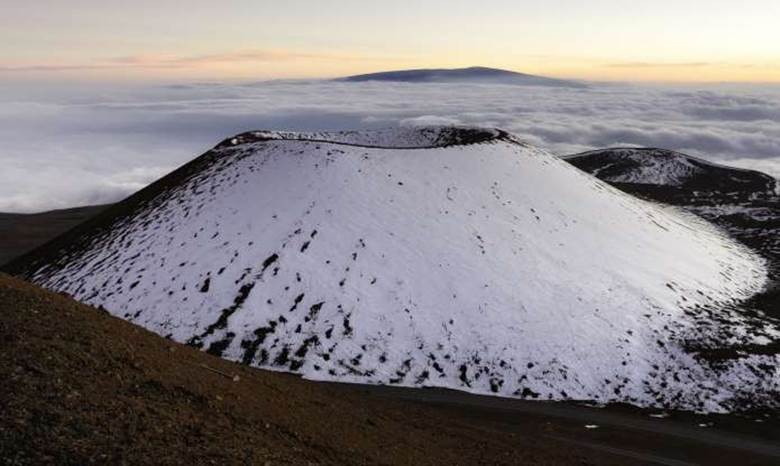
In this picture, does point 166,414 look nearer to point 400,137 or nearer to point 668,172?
point 400,137

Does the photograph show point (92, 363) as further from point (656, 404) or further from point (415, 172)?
point (415, 172)

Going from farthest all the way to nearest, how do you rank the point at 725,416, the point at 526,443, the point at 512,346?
the point at 512,346
the point at 725,416
the point at 526,443

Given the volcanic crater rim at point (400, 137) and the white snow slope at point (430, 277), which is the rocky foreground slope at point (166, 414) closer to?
the white snow slope at point (430, 277)

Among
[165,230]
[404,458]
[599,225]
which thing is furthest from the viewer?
[599,225]

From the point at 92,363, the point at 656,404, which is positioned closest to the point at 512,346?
the point at 656,404

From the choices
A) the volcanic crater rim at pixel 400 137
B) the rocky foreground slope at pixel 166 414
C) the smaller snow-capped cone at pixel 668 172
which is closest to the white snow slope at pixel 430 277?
the volcanic crater rim at pixel 400 137

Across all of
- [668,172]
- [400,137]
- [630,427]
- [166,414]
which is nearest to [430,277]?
[630,427]

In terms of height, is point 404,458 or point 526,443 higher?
point 404,458
